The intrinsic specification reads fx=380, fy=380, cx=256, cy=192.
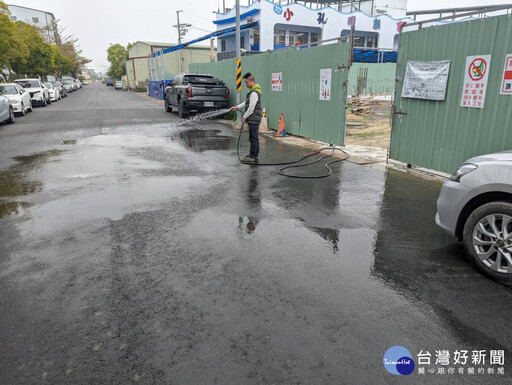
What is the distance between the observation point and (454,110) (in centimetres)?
690

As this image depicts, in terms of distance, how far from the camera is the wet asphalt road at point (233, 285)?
8.65 ft

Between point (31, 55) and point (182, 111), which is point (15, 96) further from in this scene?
point (31, 55)

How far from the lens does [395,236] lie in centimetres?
480

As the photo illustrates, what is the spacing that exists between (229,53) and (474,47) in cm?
3249

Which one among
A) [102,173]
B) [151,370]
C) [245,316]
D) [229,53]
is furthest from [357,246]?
[229,53]

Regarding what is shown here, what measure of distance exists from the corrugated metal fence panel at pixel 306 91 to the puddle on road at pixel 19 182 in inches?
277

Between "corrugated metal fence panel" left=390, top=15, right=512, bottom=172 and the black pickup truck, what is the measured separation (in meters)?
10.6

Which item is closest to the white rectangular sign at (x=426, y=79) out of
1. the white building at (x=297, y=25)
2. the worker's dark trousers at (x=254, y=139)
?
the worker's dark trousers at (x=254, y=139)

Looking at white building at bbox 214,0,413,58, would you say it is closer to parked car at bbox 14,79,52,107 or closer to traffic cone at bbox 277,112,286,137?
parked car at bbox 14,79,52,107

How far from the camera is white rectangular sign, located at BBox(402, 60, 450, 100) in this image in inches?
275

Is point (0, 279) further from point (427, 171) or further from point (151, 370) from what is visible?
point (427, 171)

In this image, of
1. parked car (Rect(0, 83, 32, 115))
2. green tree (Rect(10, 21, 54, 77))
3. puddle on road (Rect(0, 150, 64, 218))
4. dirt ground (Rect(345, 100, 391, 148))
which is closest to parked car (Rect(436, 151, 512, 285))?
puddle on road (Rect(0, 150, 64, 218))

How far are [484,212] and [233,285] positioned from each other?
2.57 meters

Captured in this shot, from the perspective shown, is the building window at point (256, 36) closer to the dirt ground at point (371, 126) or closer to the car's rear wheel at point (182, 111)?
the dirt ground at point (371, 126)
